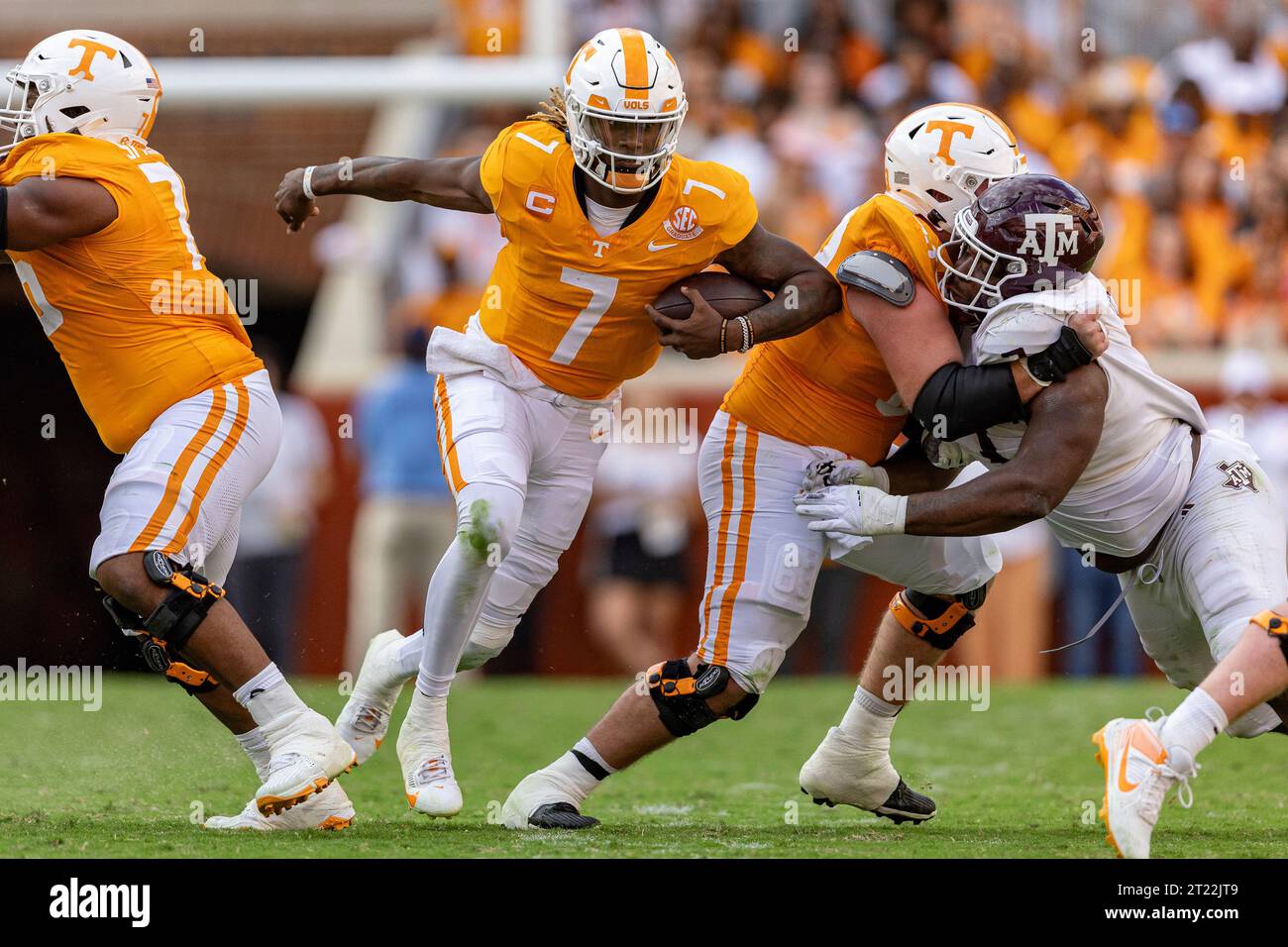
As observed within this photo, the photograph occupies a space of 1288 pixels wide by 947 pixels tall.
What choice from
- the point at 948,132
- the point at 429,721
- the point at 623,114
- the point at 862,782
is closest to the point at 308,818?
the point at 429,721

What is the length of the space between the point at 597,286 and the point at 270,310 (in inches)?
322

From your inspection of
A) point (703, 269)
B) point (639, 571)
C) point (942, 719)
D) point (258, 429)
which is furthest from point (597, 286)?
point (639, 571)

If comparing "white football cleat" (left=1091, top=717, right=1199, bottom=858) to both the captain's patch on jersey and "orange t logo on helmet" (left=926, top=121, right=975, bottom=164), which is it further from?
"orange t logo on helmet" (left=926, top=121, right=975, bottom=164)

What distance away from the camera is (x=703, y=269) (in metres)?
4.92

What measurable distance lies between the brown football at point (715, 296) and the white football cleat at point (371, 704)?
1258mm

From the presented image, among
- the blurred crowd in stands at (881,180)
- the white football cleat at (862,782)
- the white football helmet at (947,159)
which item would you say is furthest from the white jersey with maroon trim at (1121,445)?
the blurred crowd in stands at (881,180)

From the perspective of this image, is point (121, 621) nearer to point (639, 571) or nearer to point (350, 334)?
point (639, 571)

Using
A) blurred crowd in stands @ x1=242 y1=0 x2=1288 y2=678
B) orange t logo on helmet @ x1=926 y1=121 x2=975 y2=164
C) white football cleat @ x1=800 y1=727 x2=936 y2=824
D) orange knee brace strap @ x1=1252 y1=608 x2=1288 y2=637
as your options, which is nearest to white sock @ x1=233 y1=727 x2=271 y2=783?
white football cleat @ x1=800 y1=727 x2=936 y2=824

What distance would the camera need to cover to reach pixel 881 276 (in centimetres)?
448

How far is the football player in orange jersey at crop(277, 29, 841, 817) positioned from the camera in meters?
4.55

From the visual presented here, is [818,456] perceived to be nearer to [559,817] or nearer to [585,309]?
[585,309]

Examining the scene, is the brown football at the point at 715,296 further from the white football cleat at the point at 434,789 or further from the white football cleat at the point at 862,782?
the white football cleat at the point at 434,789

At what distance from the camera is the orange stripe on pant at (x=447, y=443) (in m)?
4.63

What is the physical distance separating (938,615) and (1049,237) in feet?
3.91
